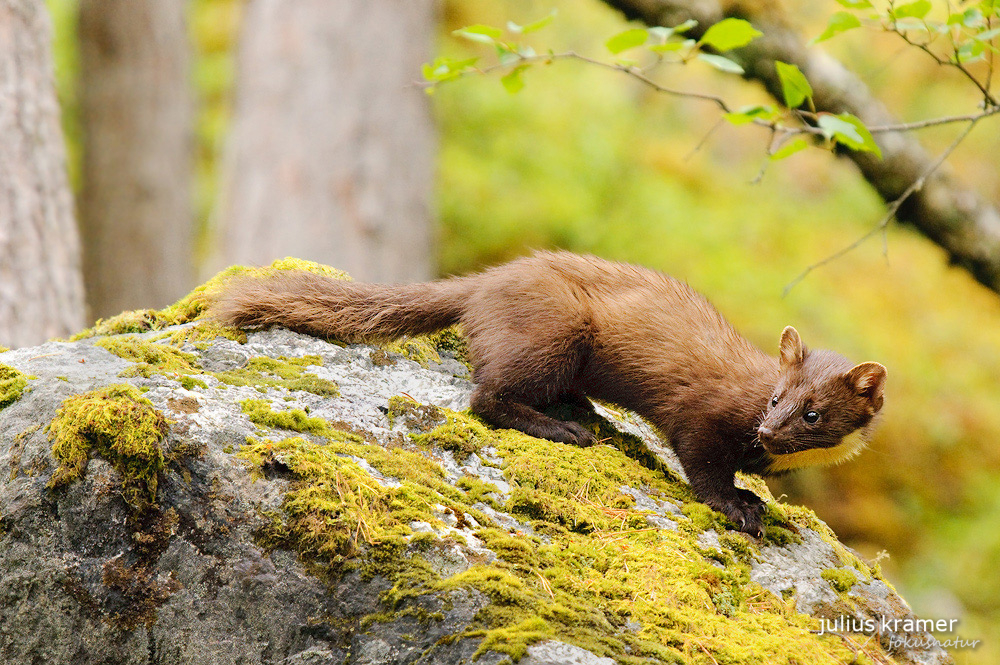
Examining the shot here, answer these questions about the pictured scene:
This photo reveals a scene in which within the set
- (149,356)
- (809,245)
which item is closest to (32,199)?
(149,356)

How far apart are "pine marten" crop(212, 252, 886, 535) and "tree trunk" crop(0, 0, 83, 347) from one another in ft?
7.58

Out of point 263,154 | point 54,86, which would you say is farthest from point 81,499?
point 263,154

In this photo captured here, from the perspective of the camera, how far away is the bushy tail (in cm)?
384

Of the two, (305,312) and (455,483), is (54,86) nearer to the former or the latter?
(305,312)

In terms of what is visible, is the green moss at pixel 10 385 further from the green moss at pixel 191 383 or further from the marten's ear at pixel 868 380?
the marten's ear at pixel 868 380

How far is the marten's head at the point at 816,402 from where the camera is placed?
3.90m

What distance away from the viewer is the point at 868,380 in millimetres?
3945

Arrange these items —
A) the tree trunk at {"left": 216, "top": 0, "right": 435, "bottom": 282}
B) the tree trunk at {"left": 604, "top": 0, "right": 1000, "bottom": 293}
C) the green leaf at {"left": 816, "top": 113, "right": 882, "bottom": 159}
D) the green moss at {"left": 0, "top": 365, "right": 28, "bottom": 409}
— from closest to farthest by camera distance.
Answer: the green moss at {"left": 0, "top": 365, "right": 28, "bottom": 409} < the green leaf at {"left": 816, "top": 113, "right": 882, "bottom": 159} < the tree trunk at {"left": 604, "top": 0, "right": 1000, "bottom": 293} < the tree trunk at {"left": 216, "top": 0, "right": 435, "bottom": 282}

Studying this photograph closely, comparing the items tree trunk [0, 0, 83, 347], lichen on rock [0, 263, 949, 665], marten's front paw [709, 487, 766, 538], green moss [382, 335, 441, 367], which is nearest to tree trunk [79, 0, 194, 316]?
tree trunk [0, 0, 83, 347]

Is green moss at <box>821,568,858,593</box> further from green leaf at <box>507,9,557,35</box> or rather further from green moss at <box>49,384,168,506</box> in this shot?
green moss at <box>49,384,168,506</box>

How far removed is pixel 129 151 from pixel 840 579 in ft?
36.3

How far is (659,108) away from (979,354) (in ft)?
18.2

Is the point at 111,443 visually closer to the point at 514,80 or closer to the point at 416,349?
the point at 416,349

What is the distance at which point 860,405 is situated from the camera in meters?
4.02
